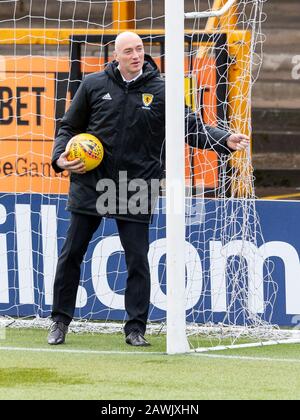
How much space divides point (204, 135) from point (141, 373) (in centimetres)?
173

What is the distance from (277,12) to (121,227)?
687cm

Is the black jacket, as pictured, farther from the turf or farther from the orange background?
the orange background

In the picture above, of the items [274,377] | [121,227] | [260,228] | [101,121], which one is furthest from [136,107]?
[274,377]

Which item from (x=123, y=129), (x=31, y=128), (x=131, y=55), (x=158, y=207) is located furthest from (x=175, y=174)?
(x=31, y=128)

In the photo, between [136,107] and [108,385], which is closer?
[108,385]

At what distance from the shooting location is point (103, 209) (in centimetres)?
777

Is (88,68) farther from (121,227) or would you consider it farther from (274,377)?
(274,377)

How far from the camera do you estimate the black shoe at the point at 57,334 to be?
309 inches

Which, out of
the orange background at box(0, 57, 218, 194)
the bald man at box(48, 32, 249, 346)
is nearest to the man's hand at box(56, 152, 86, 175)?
the bald man at box(48, 32, 249, 346)

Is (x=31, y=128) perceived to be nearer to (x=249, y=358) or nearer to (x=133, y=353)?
(x=133, y=353)

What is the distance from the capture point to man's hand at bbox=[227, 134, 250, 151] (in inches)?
295

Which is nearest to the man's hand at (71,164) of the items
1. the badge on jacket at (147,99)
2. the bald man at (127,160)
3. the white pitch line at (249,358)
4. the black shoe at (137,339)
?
the bald man at (127,160)

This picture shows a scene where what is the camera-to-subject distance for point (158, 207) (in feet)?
28.7

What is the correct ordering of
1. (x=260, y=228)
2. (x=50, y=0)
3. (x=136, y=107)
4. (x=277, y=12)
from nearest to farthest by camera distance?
1. (x=136, y=107)
2. (x=260, y=228)
3. (x=50, y=0)
4. (x=277, y=12)
